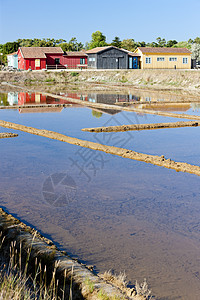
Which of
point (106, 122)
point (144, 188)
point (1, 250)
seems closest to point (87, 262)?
point (1, 250)

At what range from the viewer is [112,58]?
5369cm

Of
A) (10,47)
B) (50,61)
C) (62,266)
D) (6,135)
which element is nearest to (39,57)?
(50,61)

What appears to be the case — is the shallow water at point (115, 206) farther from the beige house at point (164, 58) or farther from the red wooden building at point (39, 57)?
the red wooden building at point (39, 57)

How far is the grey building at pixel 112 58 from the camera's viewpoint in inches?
2095

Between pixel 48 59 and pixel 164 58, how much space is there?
54.8 ft

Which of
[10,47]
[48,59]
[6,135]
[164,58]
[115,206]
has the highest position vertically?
[10,47]

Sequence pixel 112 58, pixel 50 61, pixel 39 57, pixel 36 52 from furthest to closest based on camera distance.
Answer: pixel 50 61 → pixel 36 52 → pixel 39 57 → pixel 112 58

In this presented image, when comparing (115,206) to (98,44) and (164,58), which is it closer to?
(164,58)

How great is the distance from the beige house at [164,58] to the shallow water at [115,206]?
41243mm

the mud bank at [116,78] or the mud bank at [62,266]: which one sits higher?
the mud bank at [116,78]

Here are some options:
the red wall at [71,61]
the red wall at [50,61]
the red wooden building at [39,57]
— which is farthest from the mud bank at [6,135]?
the red wall at [71,61]

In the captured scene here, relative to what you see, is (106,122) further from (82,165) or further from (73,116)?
(82,165)

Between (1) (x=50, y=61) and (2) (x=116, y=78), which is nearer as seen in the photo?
(2) (x=116, y=78)

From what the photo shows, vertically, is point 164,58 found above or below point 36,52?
below
